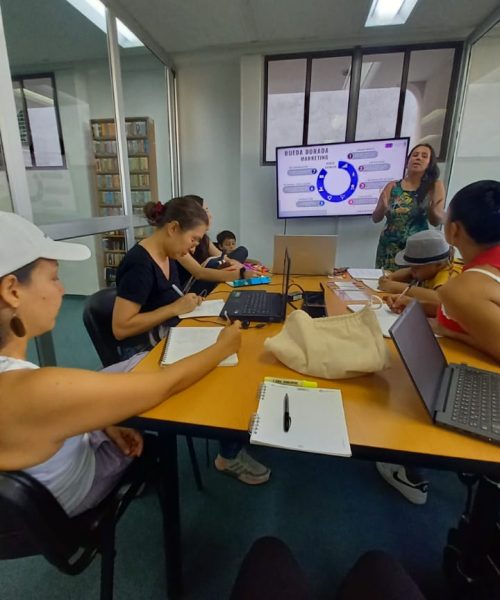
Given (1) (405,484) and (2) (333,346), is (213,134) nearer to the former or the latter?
(2) (333,346)

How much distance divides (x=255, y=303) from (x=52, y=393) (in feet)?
3.25

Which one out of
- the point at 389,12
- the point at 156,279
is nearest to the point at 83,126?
the point at 156,279

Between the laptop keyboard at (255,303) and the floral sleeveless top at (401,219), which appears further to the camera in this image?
the floral sleeveless top at (401,219)

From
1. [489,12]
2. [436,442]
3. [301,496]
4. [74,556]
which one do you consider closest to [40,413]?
[74,556]

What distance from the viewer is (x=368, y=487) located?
4.62 feet

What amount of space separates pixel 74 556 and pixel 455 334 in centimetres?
127

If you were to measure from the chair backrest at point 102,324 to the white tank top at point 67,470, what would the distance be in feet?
1.89

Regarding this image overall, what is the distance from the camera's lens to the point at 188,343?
1028 mm

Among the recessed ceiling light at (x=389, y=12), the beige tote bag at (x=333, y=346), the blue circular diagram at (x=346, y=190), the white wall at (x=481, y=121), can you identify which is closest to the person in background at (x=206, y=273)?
the beige tote bag at (x=333, y=346)

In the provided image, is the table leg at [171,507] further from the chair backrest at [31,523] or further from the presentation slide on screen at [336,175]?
the presentation slide on screen at [336,175]

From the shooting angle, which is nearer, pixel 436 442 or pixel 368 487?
pixel 436 442

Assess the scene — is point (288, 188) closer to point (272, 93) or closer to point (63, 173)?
point (272, 93)

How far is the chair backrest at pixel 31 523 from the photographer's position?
0.53 m

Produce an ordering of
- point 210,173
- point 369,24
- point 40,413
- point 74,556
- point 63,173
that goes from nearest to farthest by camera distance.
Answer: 1. point 40,413
2. point 74,556
3. point 63,173
4. point 369,24
5. point 210,173
